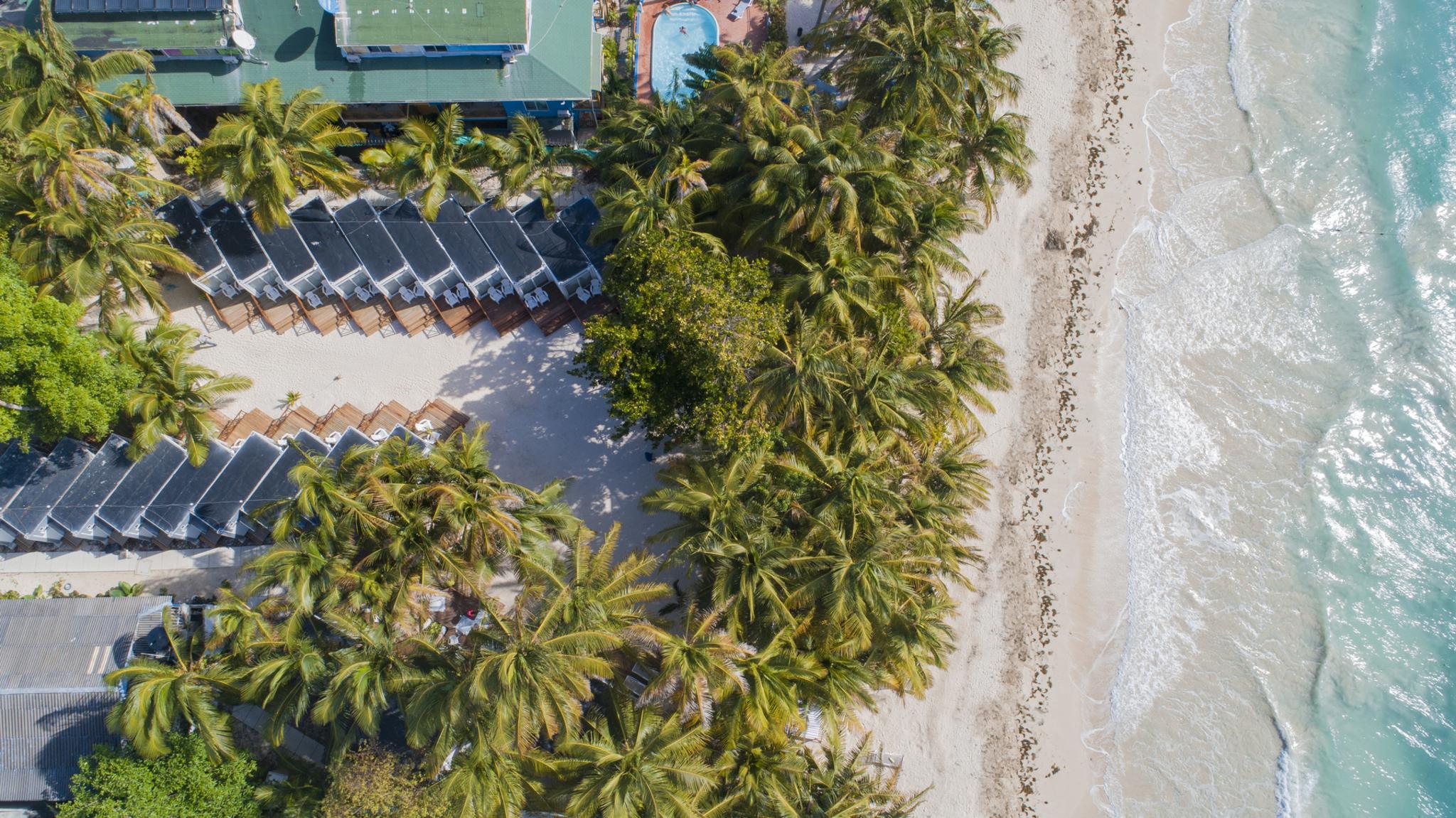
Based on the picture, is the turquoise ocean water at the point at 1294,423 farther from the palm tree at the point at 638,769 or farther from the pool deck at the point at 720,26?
the pool deck at the point at 720,26

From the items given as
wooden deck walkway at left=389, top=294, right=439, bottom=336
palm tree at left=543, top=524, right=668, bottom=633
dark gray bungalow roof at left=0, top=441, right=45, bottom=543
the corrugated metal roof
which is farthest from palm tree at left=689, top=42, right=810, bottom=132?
the corrugated metal roof

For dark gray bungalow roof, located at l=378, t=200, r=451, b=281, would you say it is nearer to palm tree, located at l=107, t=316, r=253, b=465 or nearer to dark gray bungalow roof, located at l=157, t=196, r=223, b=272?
dark gray bungalow roof, located at l=157, t=196, r=223, b=272

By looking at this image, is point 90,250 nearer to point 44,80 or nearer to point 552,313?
point 44,80

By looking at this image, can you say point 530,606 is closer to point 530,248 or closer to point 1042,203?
point 530,248

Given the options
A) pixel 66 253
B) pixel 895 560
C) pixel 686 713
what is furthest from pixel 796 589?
pixel 66 253

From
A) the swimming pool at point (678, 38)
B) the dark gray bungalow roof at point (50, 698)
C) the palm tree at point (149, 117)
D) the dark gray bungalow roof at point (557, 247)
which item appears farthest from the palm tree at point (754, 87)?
the dark gray bungalow roof at point (50, 698)

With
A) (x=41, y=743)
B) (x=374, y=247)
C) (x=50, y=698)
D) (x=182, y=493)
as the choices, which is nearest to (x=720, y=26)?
(x=374, y=247)
